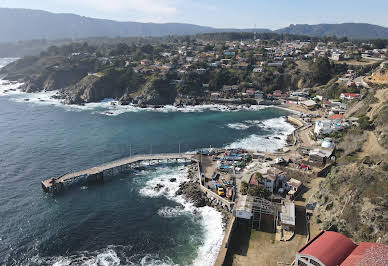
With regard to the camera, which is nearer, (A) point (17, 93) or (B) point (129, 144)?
(B) point (129, 144)

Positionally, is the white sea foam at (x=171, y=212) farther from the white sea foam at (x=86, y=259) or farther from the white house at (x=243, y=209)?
the white sea foam at (x=86, y=259)

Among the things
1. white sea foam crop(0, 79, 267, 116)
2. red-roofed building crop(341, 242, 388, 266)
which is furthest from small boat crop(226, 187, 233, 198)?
white sea foam crop(0, 79, 267, 116)

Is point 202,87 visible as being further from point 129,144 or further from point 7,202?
point 7,202

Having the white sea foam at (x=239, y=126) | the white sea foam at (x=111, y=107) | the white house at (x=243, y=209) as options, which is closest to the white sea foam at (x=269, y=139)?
the white sea foam at (x=239, y=126)

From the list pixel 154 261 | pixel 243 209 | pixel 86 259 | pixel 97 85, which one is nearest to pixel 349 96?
pixel 243 209

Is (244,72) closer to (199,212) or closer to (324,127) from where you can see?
(324,127)

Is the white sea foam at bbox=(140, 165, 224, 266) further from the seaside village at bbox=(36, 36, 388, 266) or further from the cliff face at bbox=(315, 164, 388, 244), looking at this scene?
the cliff face at bbox=(315, 164, 388, 244)

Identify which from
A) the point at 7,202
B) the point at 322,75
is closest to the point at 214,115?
the point at 322,75
